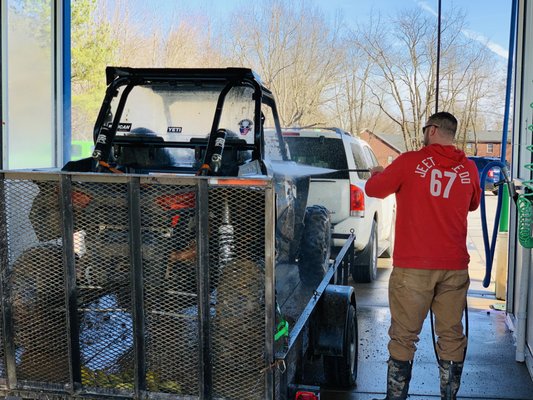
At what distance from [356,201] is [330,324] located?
3993 mm

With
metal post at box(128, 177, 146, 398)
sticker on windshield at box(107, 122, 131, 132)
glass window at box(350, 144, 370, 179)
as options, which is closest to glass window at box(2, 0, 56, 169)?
sticker on windshield at box(107, 122, 131, 132)

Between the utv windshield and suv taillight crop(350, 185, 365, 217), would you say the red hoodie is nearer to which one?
the utv windshield

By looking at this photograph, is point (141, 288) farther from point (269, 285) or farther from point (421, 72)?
point (421, 72)

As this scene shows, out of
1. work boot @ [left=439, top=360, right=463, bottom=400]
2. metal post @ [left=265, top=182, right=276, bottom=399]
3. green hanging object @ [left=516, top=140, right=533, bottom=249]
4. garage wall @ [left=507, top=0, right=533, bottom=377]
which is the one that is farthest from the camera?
garage wall @ [left=507, top=0, right=533, bottom=377]

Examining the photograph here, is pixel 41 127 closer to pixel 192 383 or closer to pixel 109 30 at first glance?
pixel 192 383

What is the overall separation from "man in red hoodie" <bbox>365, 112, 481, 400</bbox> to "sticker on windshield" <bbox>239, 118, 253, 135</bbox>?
138 cm

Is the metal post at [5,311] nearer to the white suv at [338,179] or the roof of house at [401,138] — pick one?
the white suv at [338,179]

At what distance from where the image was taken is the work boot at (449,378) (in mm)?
4281

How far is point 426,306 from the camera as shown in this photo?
4.27 m

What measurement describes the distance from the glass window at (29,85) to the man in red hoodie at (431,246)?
4230mm

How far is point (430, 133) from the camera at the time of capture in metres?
4.30

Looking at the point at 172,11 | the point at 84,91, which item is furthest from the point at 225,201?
the point at 172,11

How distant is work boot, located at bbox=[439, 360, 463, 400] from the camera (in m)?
4.28

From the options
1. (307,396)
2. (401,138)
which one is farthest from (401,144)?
(307,396)
